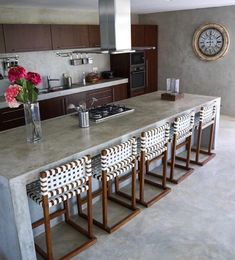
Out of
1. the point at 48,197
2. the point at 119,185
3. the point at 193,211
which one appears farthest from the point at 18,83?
the point at 193,211

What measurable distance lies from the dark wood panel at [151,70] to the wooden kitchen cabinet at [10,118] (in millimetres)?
3418

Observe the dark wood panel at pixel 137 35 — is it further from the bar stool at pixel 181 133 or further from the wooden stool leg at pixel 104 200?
the wooden stool leg at pixel 104 200

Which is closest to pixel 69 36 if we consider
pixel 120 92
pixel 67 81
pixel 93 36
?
pixel 93 36

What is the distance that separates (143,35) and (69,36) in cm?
206

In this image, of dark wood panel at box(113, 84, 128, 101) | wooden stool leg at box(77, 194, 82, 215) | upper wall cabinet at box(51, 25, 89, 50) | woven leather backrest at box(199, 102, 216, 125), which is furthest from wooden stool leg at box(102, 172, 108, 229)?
dark wood panel at box(113, 84, 128, 101)

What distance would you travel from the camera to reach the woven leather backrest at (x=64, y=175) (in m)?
2.21

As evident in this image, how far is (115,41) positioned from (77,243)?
237 cm

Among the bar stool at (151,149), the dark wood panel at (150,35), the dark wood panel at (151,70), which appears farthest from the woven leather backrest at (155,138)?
the dark wood panel at (150,35)

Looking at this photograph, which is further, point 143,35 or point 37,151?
point 143,35

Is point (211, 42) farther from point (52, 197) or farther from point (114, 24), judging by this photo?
point (52, 197)

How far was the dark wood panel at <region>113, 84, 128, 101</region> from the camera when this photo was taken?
6367mm

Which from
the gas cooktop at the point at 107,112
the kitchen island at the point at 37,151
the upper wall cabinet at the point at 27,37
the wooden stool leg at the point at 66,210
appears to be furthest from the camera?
the upper wall cabinet at the point at 27,37

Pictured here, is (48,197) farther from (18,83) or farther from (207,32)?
(207,32)

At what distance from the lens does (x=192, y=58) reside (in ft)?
22.4
